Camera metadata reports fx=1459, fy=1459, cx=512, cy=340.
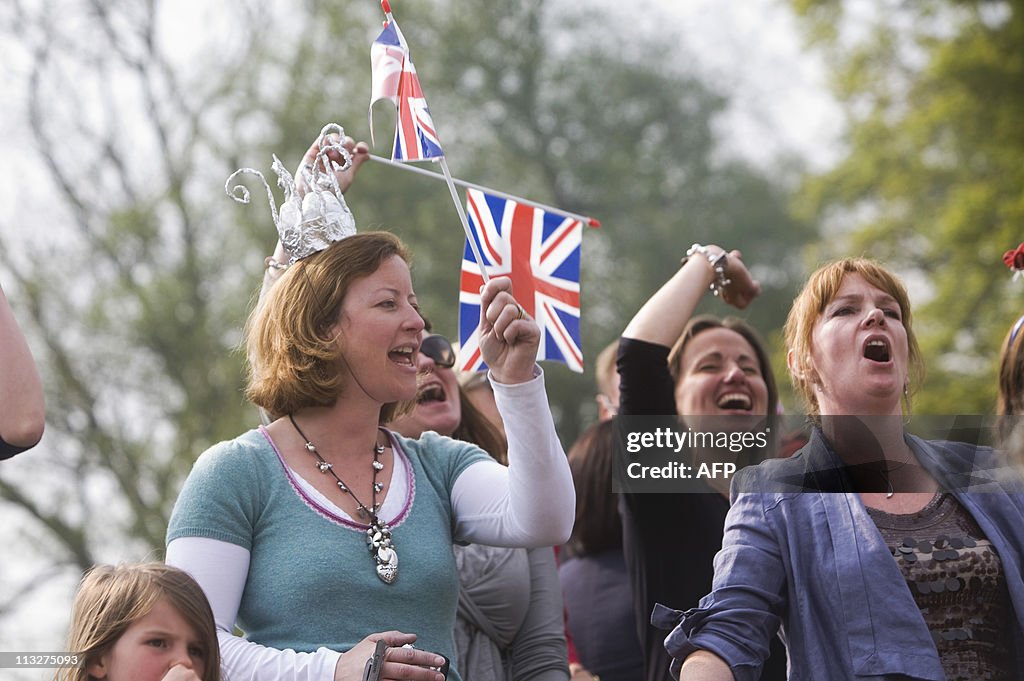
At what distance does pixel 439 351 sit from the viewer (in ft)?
14.6

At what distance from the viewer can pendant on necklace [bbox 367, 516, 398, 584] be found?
2.98 m

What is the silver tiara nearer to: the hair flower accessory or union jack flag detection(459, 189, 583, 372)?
union jack flag detection(459, 189, 583, 372)

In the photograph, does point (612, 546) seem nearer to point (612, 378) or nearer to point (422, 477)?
point (612, 378)

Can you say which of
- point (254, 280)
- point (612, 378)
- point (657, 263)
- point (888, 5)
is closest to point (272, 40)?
point (254, 280)

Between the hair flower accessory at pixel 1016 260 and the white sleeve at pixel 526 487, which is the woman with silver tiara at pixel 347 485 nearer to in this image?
the white sleeve at pixel 526 487

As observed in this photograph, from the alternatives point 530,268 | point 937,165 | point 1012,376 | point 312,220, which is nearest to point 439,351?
point 530,268

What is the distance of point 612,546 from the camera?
4.46 metres

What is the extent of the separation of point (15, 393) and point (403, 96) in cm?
157

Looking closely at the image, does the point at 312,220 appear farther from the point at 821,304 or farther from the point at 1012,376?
the point at 1012,376

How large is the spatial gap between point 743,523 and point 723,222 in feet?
55.0

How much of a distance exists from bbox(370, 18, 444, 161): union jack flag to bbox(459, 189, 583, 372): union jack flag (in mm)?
368

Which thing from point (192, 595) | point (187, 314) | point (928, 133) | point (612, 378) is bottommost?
point (192, 595)

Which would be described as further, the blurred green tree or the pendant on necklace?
the blurred green tree

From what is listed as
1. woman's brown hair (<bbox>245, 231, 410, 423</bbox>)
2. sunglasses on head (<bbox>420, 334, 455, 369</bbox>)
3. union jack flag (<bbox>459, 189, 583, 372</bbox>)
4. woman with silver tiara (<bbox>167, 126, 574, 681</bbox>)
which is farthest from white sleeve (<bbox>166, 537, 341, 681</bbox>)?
sunglasses on head (<bbox>420, 334, 455, 369</bbox>)
